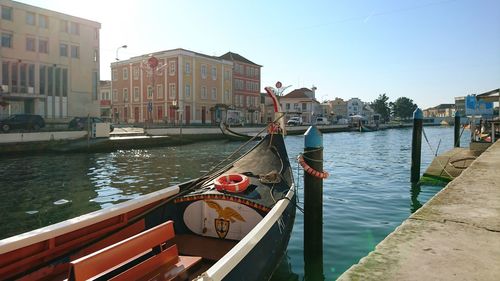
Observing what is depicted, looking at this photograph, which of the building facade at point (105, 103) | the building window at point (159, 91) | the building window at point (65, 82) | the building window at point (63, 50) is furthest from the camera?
the building facade at point (105, 103)

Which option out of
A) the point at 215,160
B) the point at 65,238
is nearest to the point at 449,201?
the point at 65,238

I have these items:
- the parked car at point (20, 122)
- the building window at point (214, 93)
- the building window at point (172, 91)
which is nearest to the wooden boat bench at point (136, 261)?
the parked car at point (20, 122)

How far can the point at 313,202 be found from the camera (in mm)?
6332

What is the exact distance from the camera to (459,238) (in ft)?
11.6

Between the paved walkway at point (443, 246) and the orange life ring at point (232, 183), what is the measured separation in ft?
9.10

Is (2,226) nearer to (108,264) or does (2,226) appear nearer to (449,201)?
(108,264)

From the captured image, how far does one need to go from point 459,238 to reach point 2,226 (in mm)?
9678

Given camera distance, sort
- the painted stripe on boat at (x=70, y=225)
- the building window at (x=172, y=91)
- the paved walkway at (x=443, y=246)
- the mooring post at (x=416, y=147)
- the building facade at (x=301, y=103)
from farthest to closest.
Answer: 1. the building facade at (x=301, y=103)
2. the building window at (x=172, y=91)
3. the mooring post at (x=416, y=147)
4. the painted stripe on boat at (x=70, y=225)
5. the paved walkway at (x=443, y=246)

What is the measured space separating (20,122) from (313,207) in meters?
28.4

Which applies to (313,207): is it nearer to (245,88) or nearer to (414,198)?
(414,198)

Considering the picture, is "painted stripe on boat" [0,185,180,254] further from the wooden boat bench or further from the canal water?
the canal water

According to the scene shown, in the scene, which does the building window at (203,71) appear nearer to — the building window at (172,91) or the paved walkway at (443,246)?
the building window at (172,91)

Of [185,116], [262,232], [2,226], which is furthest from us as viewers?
[185,116]

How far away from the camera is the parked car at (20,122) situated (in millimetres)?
27125
